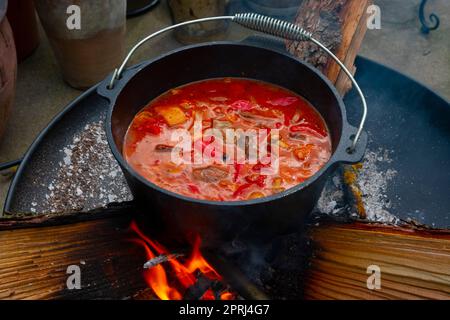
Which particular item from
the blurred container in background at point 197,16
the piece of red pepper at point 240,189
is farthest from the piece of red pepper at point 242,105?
the blurred container in background at point 197,16

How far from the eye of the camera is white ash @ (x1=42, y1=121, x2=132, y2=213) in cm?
293

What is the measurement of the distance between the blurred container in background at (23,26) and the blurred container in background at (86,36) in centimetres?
62

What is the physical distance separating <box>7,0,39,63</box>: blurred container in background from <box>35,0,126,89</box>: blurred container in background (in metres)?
0.62

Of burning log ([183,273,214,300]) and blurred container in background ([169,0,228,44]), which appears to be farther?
blurred container in background ([169,0,228,44])

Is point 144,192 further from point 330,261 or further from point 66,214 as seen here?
point 330,261

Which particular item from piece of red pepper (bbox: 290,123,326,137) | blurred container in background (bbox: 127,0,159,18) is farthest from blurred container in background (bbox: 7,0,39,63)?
piece of red pepper (bbox: 290,123,326,137)

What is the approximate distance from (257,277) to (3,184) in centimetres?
263

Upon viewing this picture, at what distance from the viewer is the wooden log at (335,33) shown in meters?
3.02

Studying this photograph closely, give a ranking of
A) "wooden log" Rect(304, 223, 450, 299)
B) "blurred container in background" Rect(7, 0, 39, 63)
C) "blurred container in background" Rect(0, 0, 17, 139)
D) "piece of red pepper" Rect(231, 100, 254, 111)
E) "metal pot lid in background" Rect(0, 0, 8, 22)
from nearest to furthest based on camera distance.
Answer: "wooden log" Rect(304, 223, 450, 299) → "piece of red pepper" Rect(231, 100, 254, 111) → "metal pot lid in background" Rect(0, 0, 8, 22) → "blurred container in background" Rect(0, 0, 17, 139) → "blurred container in background" Rect(7, 0, 39, 63)

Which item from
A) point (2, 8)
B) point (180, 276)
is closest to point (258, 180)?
point (180, 276)

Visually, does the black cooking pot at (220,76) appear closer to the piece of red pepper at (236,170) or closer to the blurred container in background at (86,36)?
the piece of red pepper at (236,170)

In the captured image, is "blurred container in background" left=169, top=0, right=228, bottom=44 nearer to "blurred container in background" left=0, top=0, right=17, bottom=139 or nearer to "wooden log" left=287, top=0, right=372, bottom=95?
"blurred container in background" left=0, top=0, right=17, bottom=139

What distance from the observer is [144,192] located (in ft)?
6.54
